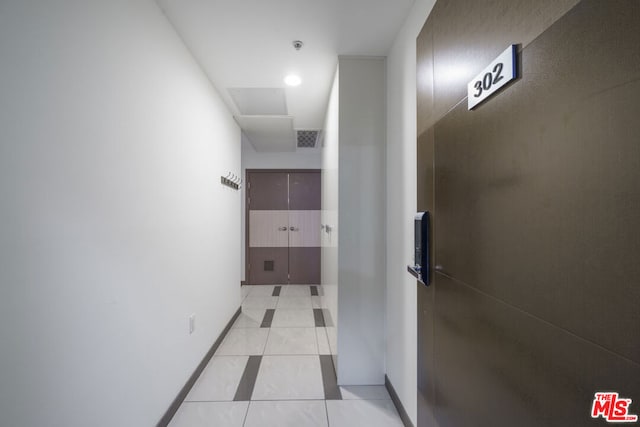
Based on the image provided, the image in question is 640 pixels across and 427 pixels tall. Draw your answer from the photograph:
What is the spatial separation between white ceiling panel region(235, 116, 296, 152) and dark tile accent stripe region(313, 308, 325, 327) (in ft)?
8.21

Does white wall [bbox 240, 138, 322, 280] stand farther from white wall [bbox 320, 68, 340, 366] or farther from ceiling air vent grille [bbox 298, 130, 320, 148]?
white wall [bbox 320, 68, 340, 366]

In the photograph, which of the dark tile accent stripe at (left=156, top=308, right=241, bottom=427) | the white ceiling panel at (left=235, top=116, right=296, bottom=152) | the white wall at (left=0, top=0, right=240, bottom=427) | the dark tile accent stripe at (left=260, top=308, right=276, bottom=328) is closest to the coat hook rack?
the white ceiling panel at (left=235, top=116, right=296, bottom=152)

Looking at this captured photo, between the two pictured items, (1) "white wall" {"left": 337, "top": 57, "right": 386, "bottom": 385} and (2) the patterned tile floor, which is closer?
(2) the patterned tile floor

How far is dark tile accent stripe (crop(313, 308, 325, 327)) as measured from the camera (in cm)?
325

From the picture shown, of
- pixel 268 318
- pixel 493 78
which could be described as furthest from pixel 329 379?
pixel 493 78

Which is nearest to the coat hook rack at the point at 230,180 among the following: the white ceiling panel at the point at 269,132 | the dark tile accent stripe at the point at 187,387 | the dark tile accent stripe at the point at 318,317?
the white ceiling panel at the point at 269,132

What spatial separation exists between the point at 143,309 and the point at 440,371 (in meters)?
1.44

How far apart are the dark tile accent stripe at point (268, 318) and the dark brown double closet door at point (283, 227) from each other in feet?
4.53

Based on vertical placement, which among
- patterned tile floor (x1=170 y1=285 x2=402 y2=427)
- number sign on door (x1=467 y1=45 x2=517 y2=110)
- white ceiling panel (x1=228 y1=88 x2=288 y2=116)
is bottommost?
patterned tile floor (x1=170 y1=285 x2=402 y2=427)

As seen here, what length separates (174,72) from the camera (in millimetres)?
1791

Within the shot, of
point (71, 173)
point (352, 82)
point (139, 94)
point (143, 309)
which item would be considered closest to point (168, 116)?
point (139, 94)

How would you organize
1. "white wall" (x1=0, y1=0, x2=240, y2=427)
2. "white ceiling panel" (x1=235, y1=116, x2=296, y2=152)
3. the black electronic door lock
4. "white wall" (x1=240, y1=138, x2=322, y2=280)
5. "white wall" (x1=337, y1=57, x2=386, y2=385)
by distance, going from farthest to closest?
"white wall" (x1=240, y1=138, x2=322, y2=280), "white ceiling panel" (x1=235, y1=116, x2=296, y2=152), "white wall" (x1=337, y1=57, x2=386, y2=385), the black electronic door lock, "white wall" (x1=0, y1=0, x2=240, y2=427)

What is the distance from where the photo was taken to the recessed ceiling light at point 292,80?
2383 mm

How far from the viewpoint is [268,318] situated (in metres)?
3.43
